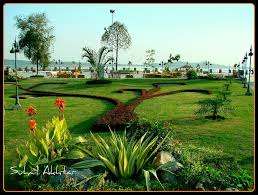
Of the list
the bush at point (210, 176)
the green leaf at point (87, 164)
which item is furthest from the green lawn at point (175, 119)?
the green leaf at point (87, 164)

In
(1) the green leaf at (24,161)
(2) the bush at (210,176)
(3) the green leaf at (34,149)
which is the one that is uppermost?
(3) the green leaf at (34,149)

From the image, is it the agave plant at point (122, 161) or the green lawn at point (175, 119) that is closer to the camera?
the agave plant at point (122, 161)

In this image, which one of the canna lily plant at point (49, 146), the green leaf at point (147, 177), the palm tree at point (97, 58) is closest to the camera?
the green leaf at point (147, 177)

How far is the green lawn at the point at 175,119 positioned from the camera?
10.3 m

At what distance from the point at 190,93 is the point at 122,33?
440 centimetres

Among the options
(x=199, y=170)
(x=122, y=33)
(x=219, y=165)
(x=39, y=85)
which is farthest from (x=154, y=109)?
(x=39, y=85)

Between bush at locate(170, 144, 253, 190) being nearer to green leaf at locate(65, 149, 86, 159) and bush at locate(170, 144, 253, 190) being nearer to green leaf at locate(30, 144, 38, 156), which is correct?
green leaf at locate(65, 149, 86, 159)

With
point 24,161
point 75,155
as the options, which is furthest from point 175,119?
point 24,161

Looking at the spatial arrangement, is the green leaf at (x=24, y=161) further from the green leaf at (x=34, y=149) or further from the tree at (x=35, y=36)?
the tree at (x=35, y=36)

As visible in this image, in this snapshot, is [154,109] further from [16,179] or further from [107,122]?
[16,179]

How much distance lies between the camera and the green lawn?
10317 millimetres

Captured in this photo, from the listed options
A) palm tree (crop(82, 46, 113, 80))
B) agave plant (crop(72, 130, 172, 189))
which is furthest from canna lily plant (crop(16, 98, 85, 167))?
palm tree (crop(82, 46, 113, 80))

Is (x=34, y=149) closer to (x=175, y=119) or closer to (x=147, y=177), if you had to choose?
(x=147, y=177)

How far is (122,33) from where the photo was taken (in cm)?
1922
